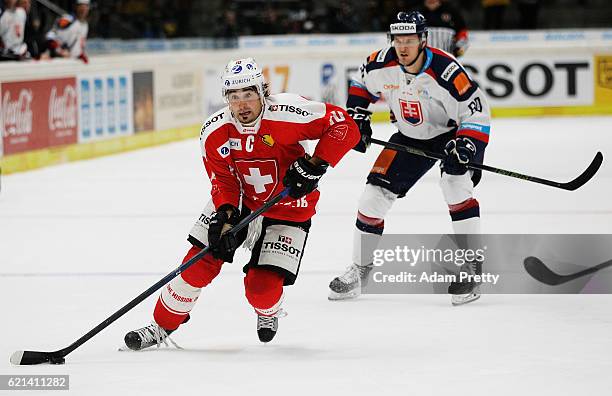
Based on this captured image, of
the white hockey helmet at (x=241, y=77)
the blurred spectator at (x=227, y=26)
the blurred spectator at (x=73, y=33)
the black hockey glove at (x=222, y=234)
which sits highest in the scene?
the white hockey helmet at (x=241, y=77)

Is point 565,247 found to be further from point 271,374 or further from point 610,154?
point 610,154

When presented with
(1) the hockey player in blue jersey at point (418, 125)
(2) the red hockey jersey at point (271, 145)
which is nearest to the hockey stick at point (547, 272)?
(1) the hockey player in blue jersey at point (418, 125)

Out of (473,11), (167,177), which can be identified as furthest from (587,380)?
(473,11)

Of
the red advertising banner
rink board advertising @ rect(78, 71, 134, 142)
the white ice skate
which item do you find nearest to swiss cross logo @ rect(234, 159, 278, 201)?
the white ice skate

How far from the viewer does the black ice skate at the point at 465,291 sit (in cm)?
473

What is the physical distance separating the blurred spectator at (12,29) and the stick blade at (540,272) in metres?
6.37

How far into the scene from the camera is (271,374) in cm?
355

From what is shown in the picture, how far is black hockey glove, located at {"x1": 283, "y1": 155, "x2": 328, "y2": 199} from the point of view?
3852 mm

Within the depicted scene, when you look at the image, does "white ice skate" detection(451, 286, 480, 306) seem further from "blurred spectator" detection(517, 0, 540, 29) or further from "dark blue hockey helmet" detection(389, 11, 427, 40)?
"blurred spectator" detection(517, 0, 540, 29)

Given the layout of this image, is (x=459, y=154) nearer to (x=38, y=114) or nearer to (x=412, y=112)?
(x=412, y=112)

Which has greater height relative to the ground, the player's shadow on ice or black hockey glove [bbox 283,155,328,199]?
black hockey glove [bbox 283,155,328,199]

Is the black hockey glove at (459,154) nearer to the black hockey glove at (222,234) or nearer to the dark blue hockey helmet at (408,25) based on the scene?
the dark blue hockey helmet at (408,25)

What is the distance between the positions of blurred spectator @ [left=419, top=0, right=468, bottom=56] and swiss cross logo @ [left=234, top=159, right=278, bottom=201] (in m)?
6.43

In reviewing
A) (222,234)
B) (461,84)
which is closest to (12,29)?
(461,84)
